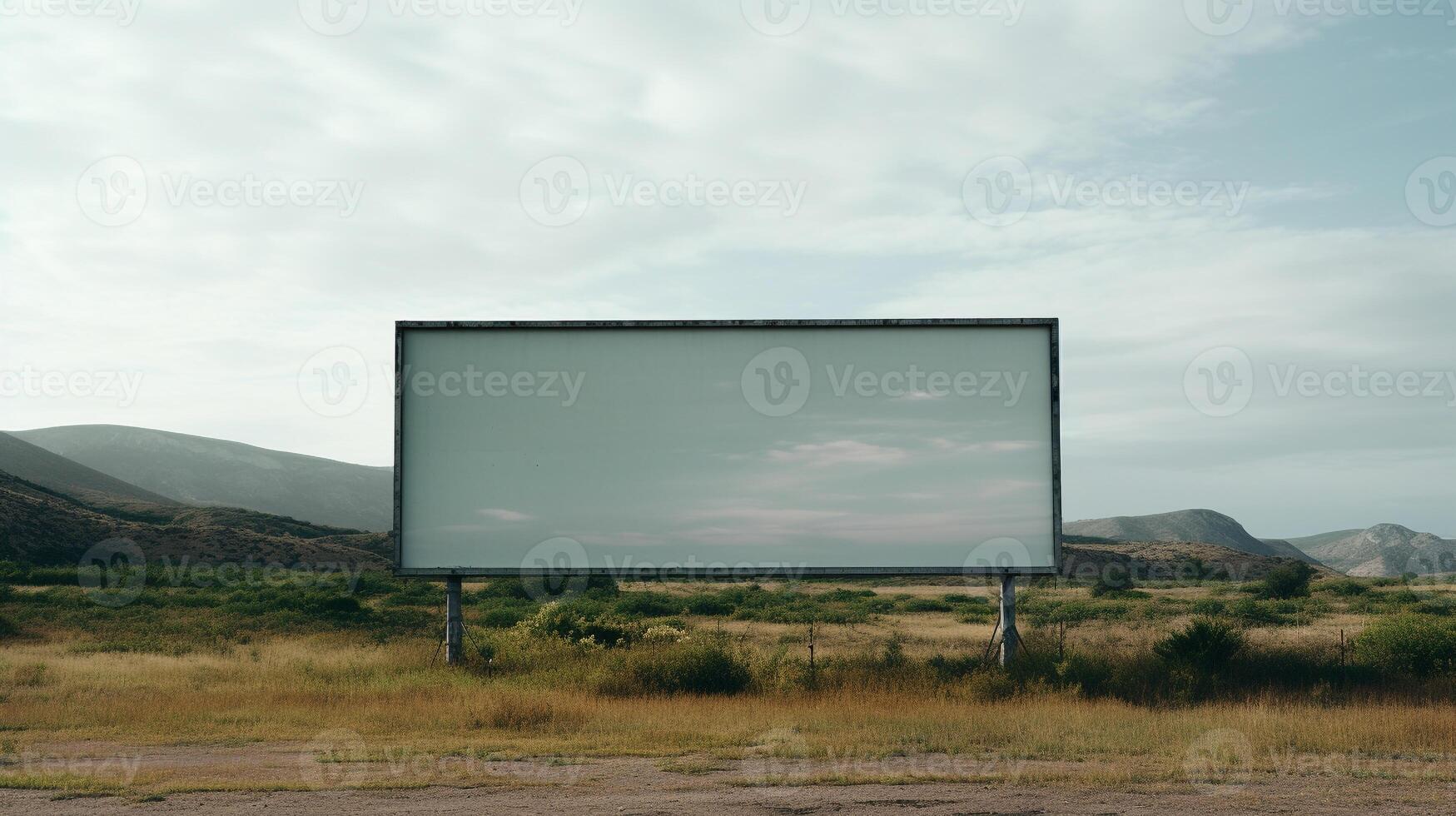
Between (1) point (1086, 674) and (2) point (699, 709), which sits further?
(1) point (1086, 674)

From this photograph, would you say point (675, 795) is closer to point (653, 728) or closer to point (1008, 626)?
point (653, 728)

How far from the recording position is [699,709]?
1420cm

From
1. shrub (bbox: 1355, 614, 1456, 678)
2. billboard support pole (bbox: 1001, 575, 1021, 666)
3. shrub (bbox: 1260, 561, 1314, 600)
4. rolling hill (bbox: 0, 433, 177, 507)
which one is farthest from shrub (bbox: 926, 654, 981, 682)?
rolling hill (bbox: 0, 433, 177, 507)

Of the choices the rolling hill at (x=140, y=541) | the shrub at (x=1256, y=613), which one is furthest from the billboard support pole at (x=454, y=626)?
the rolling hill at (x=140, y=541)

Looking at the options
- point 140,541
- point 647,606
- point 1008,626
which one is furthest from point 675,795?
point 140,541

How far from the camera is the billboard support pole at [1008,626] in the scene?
54.7ft

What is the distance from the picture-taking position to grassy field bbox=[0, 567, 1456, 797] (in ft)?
35.8

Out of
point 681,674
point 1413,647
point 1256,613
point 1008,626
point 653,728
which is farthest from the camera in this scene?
point 1256,613

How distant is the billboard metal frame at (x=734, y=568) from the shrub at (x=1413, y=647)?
208 inches

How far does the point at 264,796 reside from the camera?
970cm

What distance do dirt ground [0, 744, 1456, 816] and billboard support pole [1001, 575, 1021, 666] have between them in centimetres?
635

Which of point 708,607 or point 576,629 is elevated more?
point 576,629

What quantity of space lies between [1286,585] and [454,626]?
43453 millimetres

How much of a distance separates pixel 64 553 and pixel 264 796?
210 feet
